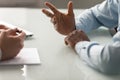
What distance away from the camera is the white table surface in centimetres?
87

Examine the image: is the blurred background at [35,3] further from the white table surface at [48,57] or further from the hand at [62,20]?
the hand at [62,20]

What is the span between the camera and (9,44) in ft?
2.98

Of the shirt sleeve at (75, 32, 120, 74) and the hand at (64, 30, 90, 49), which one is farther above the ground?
the hand at (64, 30, 90, 49)

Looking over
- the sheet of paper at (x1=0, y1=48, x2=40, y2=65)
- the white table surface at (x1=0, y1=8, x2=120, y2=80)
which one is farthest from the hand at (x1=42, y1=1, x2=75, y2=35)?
the sheet of paper at (x1=0, y1=48, x2=40, y2=65)

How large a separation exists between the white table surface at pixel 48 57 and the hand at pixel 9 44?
44mm

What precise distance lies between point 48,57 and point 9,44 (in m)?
0.14

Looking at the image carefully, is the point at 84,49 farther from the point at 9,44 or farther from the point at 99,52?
the point at 9,44

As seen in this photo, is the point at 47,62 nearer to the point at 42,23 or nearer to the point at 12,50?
the point at 12,50

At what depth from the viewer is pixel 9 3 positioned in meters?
2.20

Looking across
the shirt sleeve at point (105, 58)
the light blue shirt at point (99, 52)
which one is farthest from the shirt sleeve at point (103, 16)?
the shirt sleeve at point (105, 58)

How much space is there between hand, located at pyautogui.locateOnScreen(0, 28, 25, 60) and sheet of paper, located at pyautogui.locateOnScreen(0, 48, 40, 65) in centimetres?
2

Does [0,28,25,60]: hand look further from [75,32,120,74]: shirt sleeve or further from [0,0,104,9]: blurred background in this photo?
[0,0,104,9]: blurred background

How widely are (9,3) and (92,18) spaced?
107 cm

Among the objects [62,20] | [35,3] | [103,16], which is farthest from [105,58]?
[35,3]
